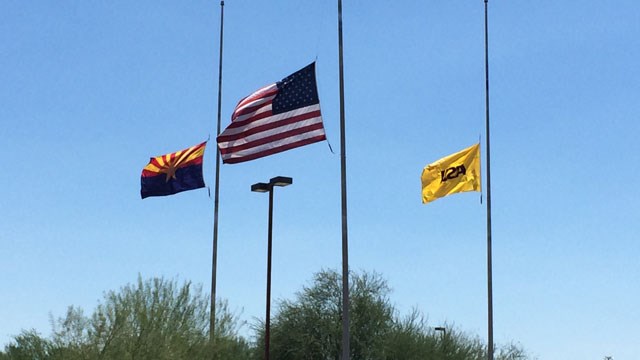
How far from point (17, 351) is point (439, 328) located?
26.5 meters

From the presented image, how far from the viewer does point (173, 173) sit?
37688mm

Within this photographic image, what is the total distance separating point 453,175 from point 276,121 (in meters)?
7.74

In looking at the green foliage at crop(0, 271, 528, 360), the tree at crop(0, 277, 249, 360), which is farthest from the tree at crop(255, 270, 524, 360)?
the tree at crop(0, 277, 249, 360)

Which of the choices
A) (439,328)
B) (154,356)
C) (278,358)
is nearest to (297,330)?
(278,358)

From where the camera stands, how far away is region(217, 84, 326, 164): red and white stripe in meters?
27.5

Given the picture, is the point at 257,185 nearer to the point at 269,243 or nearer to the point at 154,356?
the point at 269,243

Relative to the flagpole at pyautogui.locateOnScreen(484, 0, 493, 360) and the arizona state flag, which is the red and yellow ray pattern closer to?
the arizona state flag

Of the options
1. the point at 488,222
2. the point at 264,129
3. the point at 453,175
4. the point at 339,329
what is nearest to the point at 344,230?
the point at 264,129

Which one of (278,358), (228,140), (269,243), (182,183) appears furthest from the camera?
(278,358)

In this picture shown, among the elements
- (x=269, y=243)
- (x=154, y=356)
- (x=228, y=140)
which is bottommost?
(x=154, y=356)

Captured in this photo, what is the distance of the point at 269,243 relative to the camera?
34.7m

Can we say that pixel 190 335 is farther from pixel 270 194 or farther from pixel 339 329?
pixel 339 329

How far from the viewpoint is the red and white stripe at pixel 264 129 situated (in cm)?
2752

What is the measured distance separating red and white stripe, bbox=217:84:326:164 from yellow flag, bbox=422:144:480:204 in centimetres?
725
